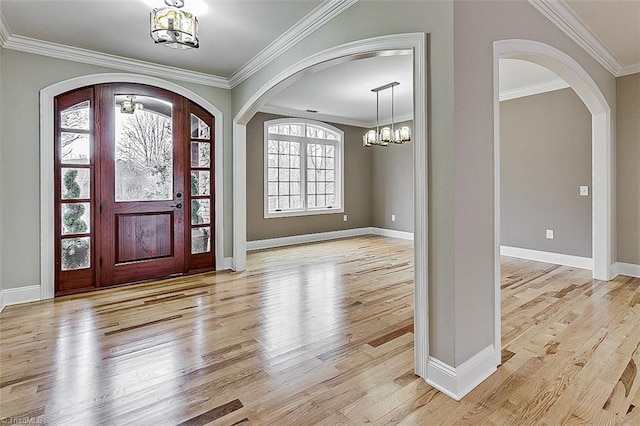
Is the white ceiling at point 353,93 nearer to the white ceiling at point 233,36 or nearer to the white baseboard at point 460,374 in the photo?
the white ceiling at point 233,36

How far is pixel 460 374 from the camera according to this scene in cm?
181

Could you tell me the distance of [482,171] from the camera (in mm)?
1964

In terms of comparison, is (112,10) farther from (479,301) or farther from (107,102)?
(479,301)

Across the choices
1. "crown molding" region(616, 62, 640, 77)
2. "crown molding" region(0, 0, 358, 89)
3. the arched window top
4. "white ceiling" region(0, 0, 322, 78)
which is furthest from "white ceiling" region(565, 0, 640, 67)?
the arched window top

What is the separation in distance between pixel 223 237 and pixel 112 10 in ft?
9.28

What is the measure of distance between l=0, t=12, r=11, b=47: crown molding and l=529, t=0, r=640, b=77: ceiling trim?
14.5 feet

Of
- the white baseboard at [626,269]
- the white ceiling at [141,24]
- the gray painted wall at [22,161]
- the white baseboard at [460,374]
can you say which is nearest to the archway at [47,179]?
the gray painted wall at [22,161]

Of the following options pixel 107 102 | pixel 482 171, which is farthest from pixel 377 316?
pixel 107 102

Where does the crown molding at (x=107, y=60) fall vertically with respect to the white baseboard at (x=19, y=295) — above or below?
above

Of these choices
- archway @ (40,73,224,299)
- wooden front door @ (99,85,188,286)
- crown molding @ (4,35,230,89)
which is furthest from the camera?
wooden front door @ (99,85,188,286)

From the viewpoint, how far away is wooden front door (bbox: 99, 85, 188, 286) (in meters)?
3.81

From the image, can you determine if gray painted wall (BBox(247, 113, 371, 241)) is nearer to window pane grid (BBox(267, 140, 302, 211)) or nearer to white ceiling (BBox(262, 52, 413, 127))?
window pane grid (BBox(267, 140, 302, 211))

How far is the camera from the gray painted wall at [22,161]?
325 cm

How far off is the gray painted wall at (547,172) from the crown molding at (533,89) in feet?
0.22
